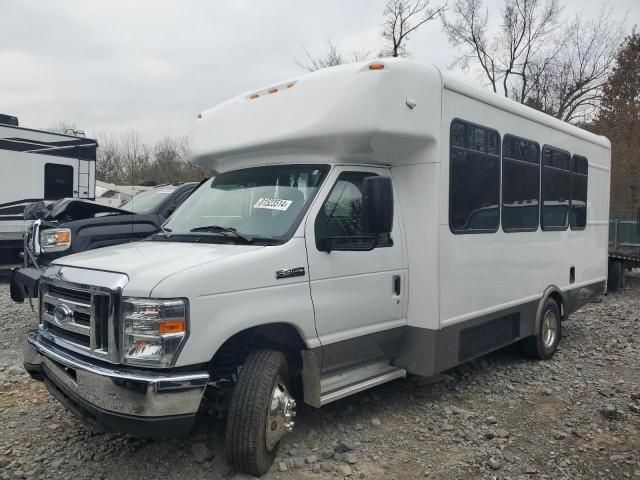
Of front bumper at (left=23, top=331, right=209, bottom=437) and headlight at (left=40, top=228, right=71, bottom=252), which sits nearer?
front bumper at (left=23, top=331, right=209, bottom=437)

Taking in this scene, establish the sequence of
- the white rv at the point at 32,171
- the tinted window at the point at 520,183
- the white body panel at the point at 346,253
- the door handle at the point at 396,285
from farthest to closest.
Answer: the white rv at the point at 32,171
the tinted window at the point at 520,183
the door handle at the point at 396,285
the white body panel at the point at 346,253

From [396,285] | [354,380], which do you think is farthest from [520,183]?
[354,380]

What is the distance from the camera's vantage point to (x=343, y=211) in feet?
14.1

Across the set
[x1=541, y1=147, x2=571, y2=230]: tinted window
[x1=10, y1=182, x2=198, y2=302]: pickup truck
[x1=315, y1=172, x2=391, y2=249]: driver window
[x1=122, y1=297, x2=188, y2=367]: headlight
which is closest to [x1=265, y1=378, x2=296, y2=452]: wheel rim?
[x1=122, y1=297, x2=188, y2=367]: headlight

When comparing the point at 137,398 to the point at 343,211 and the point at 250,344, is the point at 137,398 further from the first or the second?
the point at 343,211

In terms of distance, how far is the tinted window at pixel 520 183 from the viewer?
5680 millimetres

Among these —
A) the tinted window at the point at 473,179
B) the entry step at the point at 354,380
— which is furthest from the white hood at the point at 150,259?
the tinted window at the point at 473,179

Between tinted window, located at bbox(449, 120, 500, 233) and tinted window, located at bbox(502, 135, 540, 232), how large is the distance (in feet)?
0.60

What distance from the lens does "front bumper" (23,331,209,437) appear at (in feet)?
10.3

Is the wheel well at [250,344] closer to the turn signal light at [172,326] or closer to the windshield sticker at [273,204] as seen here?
the turn signal light at [172,326]

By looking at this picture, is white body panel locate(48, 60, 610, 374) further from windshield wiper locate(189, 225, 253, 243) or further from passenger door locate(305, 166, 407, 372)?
windshield wiper locate(189, 225, 253, 243)

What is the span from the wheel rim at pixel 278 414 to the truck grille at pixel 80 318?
1.08 metres

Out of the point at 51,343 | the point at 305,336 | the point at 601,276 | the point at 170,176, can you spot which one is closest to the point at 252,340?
the point at 305,336

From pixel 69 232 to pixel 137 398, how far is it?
12.0ft
